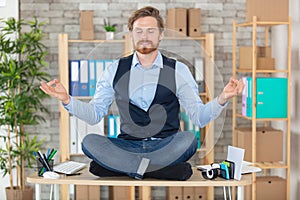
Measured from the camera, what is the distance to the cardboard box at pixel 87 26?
5.00 metres

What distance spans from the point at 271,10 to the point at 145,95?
1.85 meters

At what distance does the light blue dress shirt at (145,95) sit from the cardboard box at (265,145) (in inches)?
58.2

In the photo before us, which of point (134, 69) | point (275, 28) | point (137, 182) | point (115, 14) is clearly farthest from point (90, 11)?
point (137, 182)

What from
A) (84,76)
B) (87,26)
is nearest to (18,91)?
(87,26)

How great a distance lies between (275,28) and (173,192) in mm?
1611

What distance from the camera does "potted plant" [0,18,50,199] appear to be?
189 inches

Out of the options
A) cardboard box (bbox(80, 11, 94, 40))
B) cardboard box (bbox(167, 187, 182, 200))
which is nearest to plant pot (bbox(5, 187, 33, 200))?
cardboard box (bbox(167, 187, 182, 200))

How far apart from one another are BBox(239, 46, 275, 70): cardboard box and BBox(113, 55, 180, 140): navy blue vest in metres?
1.62

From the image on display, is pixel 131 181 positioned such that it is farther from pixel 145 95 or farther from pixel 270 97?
pixel 270 97

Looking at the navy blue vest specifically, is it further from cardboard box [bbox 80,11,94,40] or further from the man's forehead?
cardboard box [bbox 80,11,94,40]

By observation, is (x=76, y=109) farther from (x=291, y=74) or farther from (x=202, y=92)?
(x=291, y=74)

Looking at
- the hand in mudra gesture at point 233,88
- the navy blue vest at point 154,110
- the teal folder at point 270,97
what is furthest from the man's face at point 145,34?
the teal folder at point 270,97

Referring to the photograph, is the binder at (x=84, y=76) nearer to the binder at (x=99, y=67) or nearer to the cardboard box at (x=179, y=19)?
the binder at (x=99, y=67)

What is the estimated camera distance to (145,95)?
3162 millimetres
